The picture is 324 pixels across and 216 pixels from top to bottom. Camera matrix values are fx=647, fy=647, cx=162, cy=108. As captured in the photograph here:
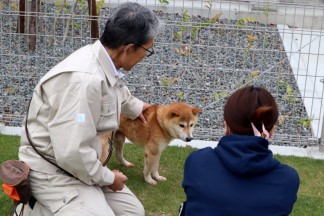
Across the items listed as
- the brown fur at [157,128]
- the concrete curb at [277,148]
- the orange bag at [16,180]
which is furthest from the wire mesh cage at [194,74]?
the orange bag at [16,180]

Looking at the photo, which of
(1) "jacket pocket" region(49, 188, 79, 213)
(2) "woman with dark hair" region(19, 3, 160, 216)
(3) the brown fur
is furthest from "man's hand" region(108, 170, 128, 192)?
(3) the brown fur

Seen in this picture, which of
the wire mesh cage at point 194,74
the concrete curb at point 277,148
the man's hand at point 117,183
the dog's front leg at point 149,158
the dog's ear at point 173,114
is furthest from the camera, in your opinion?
the wire mesh cage at point 194,74

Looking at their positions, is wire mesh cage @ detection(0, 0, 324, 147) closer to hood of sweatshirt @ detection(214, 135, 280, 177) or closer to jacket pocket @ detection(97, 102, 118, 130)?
jacket pocket @ detection(97, 102, 118, 130)

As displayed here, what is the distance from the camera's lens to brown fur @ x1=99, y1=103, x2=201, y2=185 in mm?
4875

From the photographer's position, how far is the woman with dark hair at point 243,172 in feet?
8.61

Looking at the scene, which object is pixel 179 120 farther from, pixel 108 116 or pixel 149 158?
pixel 108 116

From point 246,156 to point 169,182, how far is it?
258 centimetres

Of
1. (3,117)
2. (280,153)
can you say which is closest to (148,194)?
(280,153)

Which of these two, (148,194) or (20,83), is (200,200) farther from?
(20,83)

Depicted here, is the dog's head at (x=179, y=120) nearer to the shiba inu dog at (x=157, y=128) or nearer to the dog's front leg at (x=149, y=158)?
the shiba inu dog at (x=157, y=128)

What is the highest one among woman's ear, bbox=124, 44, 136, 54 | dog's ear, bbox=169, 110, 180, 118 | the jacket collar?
woman's ear, bbox=124, 44, 136, 54

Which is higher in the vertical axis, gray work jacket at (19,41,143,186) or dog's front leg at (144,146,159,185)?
gray work jacket at (19,41,143,186)

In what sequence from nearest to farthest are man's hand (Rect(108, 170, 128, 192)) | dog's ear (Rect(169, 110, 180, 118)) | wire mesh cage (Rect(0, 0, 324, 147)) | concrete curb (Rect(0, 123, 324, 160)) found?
1. man's hand (Rect(108, 170, 128, 192))
2. dog's ear (Rect(169, 110, 180, 118))
3. concrete curb (Rect(0, 123, 324, 160))
4. wire mesh cage (Rect(0, 0, 324, 147))

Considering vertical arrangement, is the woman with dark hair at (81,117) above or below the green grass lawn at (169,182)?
above
